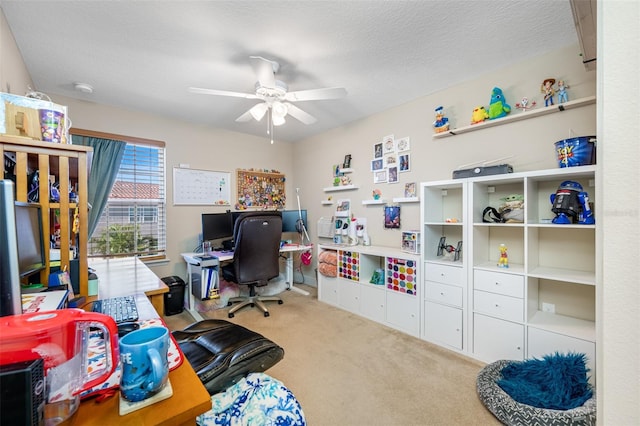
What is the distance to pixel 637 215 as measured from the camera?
40cm

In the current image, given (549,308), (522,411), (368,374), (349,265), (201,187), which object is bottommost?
(368,374)

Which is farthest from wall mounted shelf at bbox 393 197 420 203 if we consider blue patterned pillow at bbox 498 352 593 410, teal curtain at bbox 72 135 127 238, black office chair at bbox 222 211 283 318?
teal curtain at bbox 72 135 127 238

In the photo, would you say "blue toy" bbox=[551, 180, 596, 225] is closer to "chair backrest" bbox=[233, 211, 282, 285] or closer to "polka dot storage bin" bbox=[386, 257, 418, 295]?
"polka dot storage bin" bbox=[386, 257, 418, 295]

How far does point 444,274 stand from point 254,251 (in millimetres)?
1895

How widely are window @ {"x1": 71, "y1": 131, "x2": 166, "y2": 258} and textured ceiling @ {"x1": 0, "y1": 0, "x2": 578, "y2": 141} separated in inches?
27.9

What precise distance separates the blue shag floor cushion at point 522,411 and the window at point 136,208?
3465 millimetres

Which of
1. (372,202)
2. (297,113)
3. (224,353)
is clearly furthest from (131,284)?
(372,202)

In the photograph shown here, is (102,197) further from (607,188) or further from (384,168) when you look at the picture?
(607,188)

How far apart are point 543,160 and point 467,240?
0.85 meters

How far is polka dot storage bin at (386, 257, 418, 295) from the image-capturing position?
2.54 metres

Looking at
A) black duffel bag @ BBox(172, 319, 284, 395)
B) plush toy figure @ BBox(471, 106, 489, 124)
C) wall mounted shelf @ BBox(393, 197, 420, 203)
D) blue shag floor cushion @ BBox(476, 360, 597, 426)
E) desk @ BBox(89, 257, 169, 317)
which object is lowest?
blue shag floor cushion @ BBox(476, 360, 597, 426)

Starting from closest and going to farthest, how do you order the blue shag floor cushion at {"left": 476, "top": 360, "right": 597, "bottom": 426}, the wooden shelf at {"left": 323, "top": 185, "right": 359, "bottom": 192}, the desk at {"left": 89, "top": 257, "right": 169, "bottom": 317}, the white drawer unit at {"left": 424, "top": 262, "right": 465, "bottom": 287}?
the blue shag floor cushion at {"left": 476, "top": 360, "right": 597, "bottom": 426} → the desk at {"left": 89, "top": 257, "right": 169, "bottom": 317} → the white drawer unit at {"left": 424, "top": 262, "right": 465, "bottom": 287} → the wooden shelf at {"left": 323, "top": 185, "right": 359, "bottom": 192}

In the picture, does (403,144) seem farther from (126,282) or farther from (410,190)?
(126,282)

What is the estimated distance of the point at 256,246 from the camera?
115 inches
